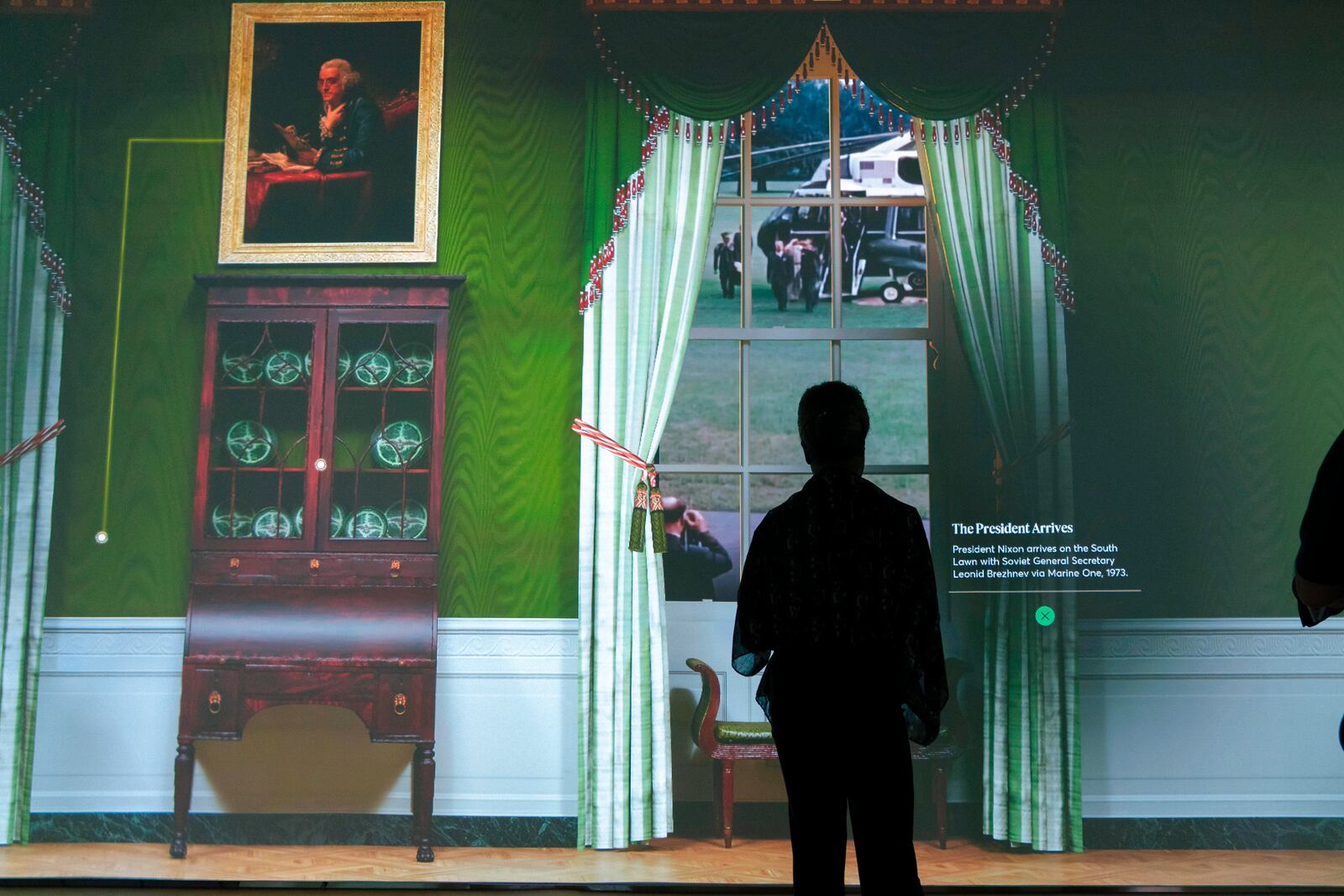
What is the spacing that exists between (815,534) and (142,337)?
9.24 feet

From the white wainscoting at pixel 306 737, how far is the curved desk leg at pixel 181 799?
0.09 metres

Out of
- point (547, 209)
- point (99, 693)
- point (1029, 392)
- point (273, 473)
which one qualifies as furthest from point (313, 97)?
point (1029, 392)

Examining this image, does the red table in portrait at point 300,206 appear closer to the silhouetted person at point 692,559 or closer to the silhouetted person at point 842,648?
the silhouetted person at point 692,559

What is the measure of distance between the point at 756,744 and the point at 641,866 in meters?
0.53

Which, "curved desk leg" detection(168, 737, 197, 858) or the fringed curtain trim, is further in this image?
the fringed curtain trim

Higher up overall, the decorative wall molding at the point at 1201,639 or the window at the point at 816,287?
the window at the point at 816,287

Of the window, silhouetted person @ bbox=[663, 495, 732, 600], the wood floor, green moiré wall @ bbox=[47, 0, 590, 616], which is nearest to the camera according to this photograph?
the wood floor

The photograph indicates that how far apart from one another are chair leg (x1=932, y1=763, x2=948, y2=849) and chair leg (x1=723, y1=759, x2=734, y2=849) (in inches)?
26.6

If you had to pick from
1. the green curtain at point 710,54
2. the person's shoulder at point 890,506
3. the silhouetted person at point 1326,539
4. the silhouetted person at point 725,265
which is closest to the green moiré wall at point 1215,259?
the green curtain at point 710,54

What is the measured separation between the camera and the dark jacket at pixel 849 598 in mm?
1789

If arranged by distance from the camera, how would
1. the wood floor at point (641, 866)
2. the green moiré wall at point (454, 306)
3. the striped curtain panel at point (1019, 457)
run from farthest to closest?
the green moiré wall at point (454, 306) → the striped curtain panel at point (1019, 457) → the wood floor at point (641, 866)

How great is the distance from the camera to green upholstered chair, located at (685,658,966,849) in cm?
360

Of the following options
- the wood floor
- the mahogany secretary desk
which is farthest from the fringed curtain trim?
the wood floor

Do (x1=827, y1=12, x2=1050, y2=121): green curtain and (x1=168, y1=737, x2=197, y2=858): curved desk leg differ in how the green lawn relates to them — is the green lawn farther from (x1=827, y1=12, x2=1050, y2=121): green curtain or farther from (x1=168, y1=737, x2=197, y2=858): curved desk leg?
(x1=168, y1=737, x2=197, y2=858): curved desk leg
